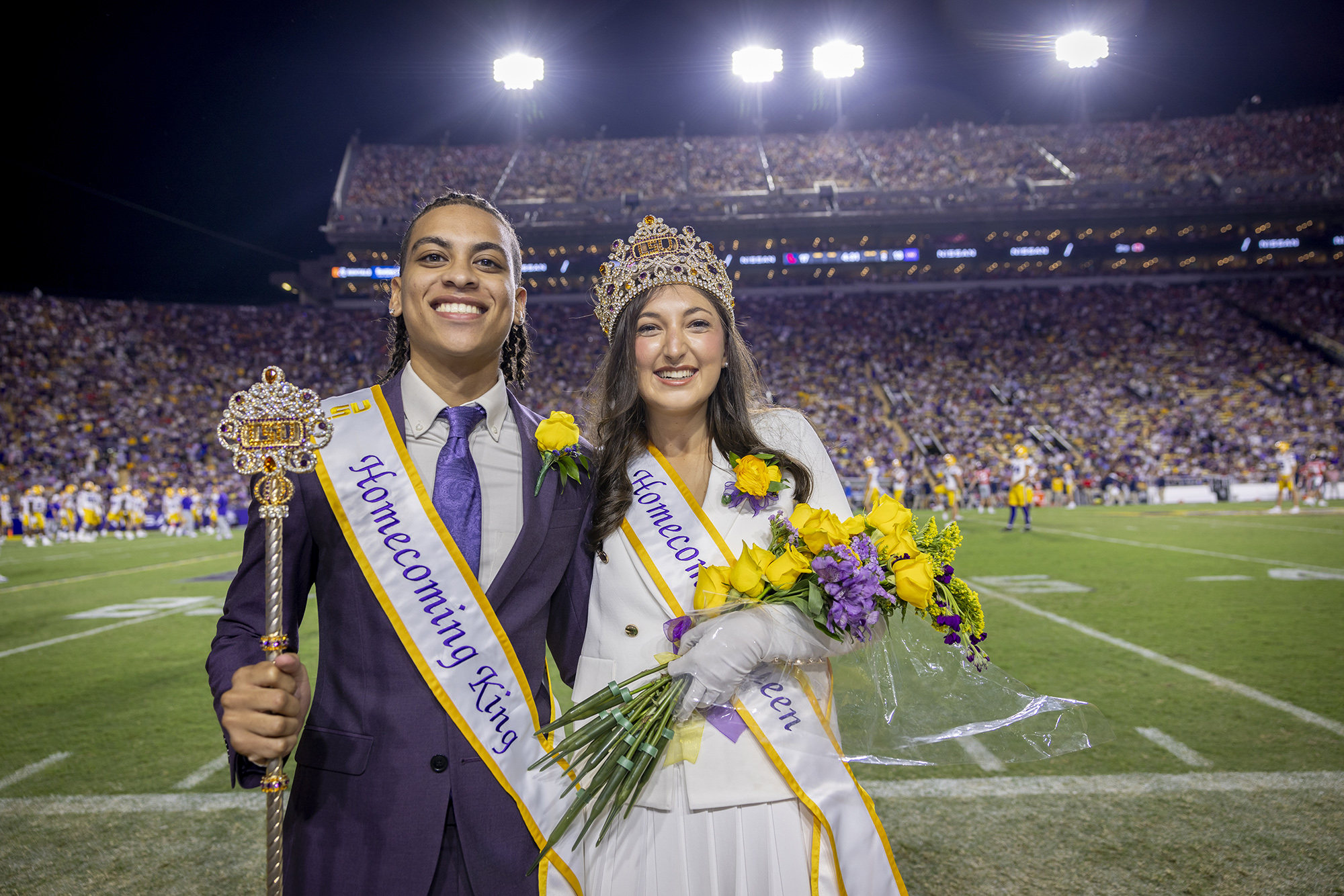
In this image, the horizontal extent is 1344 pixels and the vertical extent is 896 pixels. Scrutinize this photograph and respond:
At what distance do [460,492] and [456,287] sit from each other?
43 centimetres

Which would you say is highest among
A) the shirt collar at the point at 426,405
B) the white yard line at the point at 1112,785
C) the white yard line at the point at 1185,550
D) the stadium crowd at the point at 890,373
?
the stadium crowd at the point at 890,373

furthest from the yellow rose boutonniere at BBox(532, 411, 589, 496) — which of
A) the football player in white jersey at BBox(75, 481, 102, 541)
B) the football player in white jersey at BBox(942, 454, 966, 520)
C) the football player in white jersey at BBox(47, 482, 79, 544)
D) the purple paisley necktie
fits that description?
the football player in white jersey at BBox(47, 482, 79, 544)

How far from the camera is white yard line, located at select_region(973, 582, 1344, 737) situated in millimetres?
4117

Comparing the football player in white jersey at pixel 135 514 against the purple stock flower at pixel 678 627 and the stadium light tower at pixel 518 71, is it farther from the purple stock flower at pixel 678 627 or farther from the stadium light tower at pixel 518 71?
the purple stock flower at pixel 678 627

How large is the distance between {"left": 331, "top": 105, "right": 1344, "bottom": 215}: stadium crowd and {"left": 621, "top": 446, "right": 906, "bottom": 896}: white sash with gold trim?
31.4 meters

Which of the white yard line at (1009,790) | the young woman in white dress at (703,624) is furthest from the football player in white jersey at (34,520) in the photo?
the young woman in white dress at (703,624)

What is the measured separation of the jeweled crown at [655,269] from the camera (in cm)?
193

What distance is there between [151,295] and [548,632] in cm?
3679

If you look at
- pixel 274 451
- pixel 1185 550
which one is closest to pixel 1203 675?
pixel 274 451

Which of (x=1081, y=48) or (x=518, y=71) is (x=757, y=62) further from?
(x=1081, y=48)

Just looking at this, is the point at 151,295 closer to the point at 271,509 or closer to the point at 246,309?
the point at 246,309

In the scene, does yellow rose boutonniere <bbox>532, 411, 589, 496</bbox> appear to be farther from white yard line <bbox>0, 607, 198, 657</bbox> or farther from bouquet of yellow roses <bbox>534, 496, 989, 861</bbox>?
white yard line <bbox>0, 607, 198, 657</bbox>

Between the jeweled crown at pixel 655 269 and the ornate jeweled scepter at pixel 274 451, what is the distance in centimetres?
84

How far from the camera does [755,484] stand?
1.69 m
